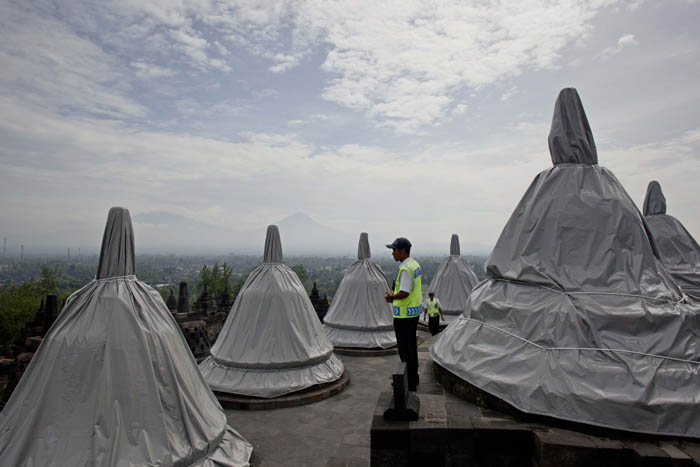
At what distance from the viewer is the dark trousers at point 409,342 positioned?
540 cm

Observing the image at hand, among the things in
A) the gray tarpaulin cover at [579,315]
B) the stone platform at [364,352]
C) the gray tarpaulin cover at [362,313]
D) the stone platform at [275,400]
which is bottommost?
the stone platform at [364,352]

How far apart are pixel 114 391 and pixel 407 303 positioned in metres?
3.67

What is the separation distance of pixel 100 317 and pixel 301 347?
4.47m

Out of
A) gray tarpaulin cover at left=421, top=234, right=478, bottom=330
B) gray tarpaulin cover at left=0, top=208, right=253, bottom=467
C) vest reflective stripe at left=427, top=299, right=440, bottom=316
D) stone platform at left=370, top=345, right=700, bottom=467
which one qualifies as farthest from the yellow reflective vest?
gray tarpaulin cover at left=0, top=208, right=253, bottom=467

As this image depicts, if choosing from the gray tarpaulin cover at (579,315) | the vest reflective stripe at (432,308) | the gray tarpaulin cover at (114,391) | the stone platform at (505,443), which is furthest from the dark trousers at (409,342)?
the vest reflective stripe at (432,308)

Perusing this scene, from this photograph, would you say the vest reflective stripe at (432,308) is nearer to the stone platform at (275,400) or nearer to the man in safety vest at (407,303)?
the stone platform at (275,400)

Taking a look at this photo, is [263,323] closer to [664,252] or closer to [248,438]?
[248,438]

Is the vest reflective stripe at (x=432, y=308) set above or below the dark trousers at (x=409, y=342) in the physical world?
below

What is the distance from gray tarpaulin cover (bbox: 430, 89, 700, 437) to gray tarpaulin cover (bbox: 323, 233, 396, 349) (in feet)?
21.0

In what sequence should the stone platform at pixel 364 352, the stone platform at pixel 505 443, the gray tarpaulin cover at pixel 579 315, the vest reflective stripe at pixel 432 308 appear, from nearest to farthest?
1. the stone platform at pixel 505 443
2. the gray tarpaulin cover at pixel 579 315
3. the stone platform at pixel 364 352
4. the vest reflective stripe at pixel 432 308

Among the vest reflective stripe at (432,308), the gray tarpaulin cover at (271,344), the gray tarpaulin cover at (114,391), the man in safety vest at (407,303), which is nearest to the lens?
the gray tarpaulin cover at (114,391)

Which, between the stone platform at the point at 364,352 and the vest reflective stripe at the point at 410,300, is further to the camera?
the stone platform at the point at 364,352

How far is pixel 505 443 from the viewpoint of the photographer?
4.00 m

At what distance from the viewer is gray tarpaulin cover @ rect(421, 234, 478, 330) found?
1661 cm
